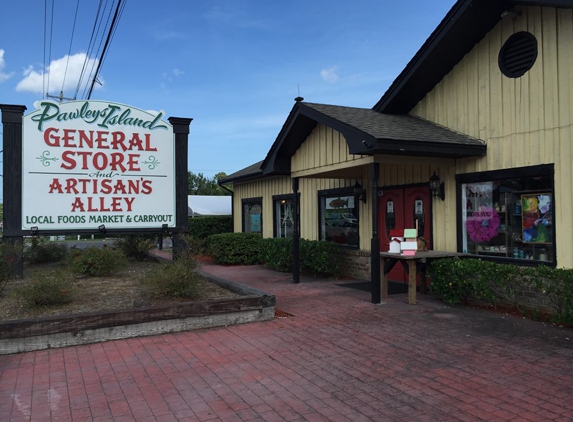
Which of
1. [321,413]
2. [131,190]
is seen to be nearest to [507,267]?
[321,413]

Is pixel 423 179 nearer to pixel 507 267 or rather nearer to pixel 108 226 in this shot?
pixel 507 267

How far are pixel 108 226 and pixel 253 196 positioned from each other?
8.55m

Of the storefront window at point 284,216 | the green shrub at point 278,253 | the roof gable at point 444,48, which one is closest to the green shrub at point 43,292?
the green shrub at point 278,253

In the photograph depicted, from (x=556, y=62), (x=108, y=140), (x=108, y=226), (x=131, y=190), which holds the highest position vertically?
(x=556, y=62)

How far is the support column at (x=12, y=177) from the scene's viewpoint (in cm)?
913

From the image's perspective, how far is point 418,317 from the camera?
748cm

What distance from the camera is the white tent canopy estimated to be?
84.8 feet

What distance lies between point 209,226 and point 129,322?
570 inches

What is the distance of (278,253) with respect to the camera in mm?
13406

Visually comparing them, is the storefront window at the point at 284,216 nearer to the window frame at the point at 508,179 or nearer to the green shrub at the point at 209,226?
the green shrub at the point at 209,226

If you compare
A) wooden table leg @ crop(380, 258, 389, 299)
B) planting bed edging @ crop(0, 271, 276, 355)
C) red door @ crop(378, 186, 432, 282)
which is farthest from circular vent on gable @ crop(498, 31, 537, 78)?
planting bed edging @ crop(0, 271, 276, 355)

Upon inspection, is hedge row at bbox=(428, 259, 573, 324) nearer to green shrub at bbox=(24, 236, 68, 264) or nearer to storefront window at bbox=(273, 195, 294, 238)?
storefront window at bbox=(273, 195, 294, 238)

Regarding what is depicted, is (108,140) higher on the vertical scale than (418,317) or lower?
higher

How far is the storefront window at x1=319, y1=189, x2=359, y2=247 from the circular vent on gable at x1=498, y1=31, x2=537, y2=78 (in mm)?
4881
